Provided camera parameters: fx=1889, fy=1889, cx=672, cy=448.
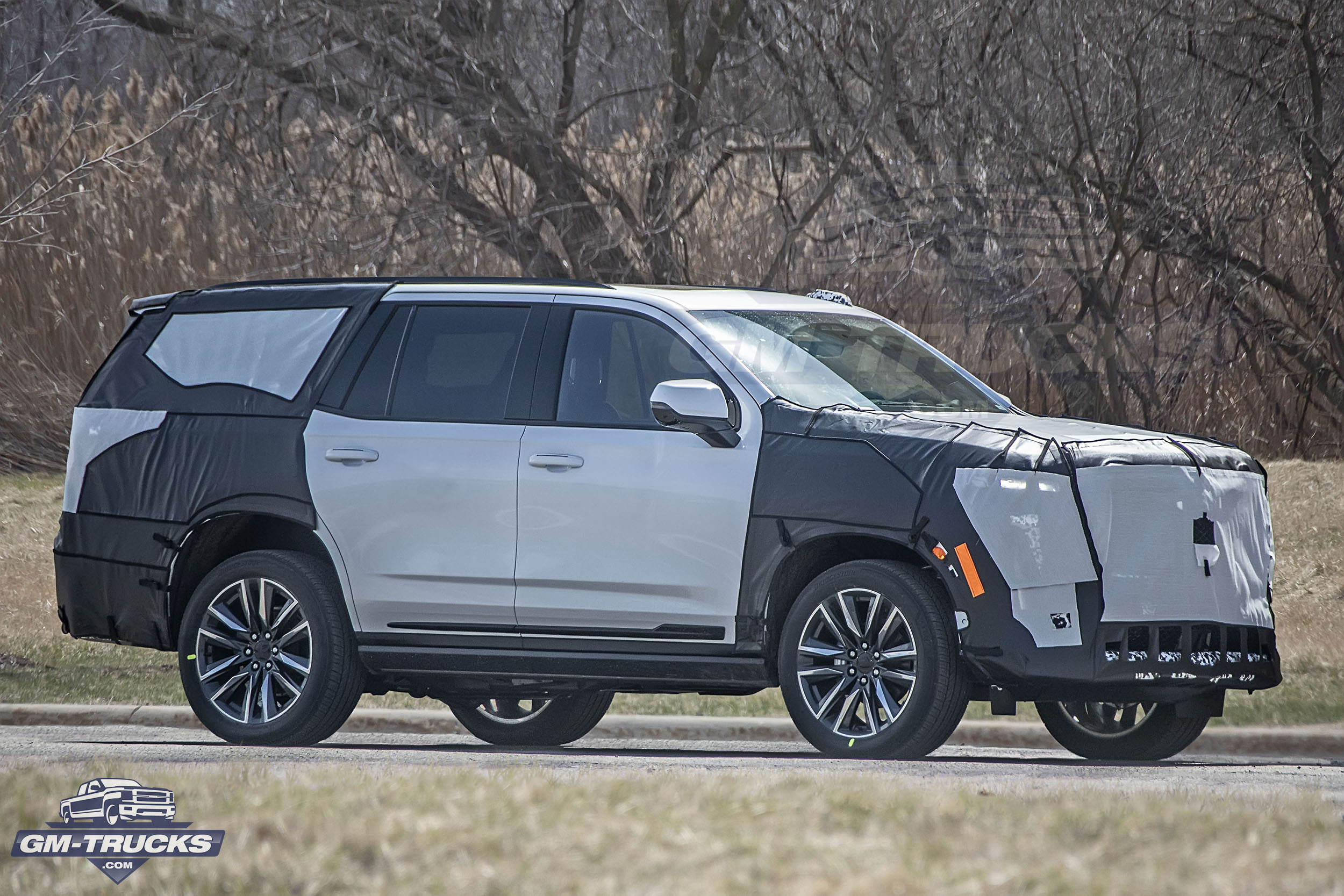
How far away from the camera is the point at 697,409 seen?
26.8 feet

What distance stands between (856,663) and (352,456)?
264cm

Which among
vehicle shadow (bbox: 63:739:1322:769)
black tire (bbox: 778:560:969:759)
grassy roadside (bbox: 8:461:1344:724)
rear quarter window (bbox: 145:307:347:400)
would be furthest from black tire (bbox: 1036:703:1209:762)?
rear quarter window (bbox: 145:307:347:400)

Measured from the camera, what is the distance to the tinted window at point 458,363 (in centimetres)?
893

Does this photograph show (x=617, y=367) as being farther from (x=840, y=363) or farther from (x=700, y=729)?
(x=700, y=729)

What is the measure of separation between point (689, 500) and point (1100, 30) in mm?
11833

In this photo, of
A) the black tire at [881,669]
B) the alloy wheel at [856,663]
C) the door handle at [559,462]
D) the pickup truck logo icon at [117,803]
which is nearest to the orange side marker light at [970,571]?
the black tire at [881,669]

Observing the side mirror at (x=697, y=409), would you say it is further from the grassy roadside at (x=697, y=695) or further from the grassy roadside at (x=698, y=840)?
the grassy roadside at (x=697, y=695)

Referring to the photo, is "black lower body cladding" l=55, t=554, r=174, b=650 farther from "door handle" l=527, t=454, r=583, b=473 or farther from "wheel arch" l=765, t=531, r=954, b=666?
"wheel arch" l=765, t=531, r=954, b=666

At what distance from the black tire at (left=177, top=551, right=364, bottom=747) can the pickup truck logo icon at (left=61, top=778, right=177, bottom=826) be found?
259 centimetres

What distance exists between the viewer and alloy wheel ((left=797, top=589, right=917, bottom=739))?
801cm

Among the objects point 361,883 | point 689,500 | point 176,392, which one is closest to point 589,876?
point 361,883

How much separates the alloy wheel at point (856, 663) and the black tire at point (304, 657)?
230cm

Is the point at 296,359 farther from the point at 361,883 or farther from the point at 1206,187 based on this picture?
the point at 1206,187

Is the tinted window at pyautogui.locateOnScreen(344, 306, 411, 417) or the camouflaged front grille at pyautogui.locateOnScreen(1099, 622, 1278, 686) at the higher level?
the tinted window at pyautogui.locateOnScreen(344, 306, 411, 417)
